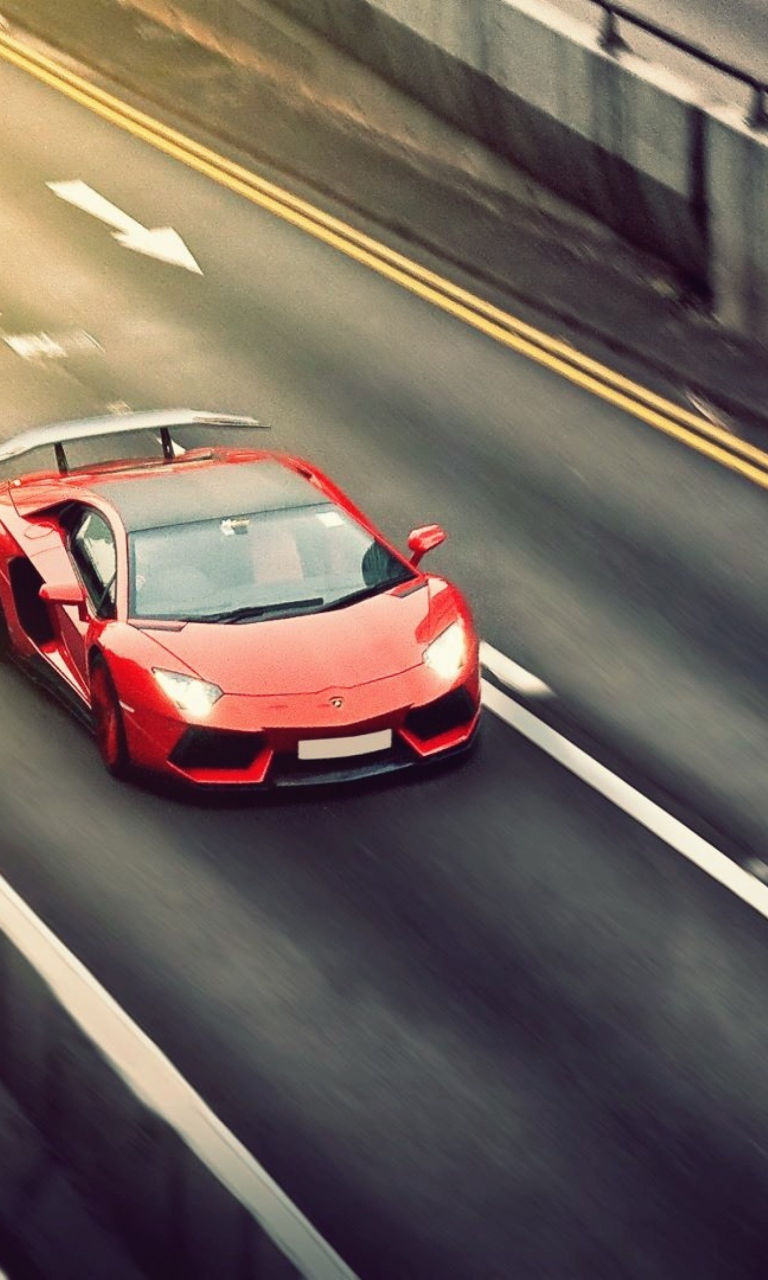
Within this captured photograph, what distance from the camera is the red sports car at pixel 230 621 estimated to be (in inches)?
460

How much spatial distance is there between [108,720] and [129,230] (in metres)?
8.96

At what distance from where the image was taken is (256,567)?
40.8 feet

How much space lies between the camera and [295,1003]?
10.6 metres

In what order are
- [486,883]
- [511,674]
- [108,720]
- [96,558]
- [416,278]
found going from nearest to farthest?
1. [486,883]
2. [108,720]
3. [96,558]
4. [511,674]
5. [416,278]

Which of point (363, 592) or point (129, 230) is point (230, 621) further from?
point (129, 230)

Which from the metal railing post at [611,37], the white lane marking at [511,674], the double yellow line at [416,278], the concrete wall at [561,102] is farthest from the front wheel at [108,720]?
the metal railing post at [611,37]

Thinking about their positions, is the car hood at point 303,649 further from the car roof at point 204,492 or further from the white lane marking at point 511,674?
the white lane marking at point 511,674

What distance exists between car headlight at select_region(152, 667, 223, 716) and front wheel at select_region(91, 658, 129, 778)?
15.4 inches

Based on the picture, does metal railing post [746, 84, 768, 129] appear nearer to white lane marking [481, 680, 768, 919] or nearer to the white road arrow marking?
the white road arrow marking

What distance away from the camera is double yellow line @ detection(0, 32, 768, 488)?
56.3 ft

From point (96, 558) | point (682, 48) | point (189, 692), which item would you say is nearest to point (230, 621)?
point (189, 692)

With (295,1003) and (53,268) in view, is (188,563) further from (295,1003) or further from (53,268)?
(53,268)

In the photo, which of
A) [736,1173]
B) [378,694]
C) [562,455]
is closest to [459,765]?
[378,694]

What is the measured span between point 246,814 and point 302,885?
0.81m
